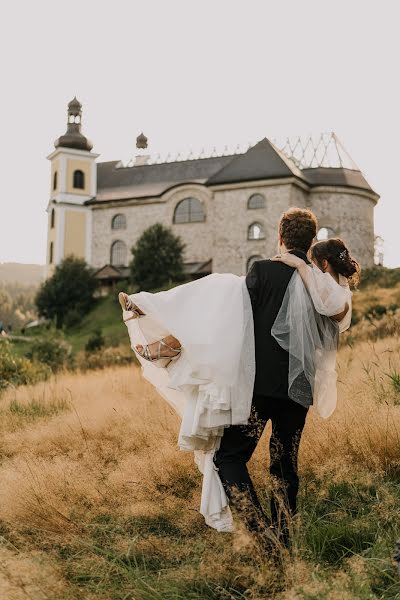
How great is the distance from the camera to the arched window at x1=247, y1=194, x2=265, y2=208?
45.2m

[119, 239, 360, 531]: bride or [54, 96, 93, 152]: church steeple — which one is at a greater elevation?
[54, 96, 93, 152]: church steeple

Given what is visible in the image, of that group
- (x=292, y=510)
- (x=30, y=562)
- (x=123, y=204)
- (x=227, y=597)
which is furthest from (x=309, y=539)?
(x=123, y=204)

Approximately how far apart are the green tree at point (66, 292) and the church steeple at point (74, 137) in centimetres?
1044

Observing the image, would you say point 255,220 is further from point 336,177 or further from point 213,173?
point 213,173

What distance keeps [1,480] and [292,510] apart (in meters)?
Answer: 2.23

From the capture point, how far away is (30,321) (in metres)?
53.5

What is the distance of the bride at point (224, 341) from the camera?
4.09 meters

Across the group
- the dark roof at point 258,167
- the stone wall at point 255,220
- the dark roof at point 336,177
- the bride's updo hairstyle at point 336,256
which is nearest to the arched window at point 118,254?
the stone wall at point 255,220

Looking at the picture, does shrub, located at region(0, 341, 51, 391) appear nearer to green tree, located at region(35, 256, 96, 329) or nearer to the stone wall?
the stone wall

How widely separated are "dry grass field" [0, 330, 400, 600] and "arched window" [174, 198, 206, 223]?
40896 millimetres

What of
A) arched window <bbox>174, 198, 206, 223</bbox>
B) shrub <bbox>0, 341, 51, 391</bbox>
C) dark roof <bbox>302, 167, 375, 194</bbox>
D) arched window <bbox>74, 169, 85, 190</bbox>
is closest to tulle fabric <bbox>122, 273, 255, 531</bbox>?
shrub <bbox>0, 341, 51, 391</bbox>

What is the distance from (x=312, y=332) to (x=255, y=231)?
135 feet

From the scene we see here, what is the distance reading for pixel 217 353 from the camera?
4.19m

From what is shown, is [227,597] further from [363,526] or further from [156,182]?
[156,182]
